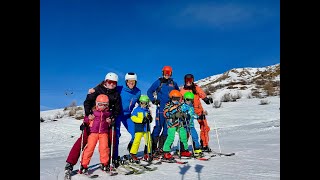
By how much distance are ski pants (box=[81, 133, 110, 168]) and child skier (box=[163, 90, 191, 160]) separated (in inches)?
68.4

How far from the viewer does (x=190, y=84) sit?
8.80 m

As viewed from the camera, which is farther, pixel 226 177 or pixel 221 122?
pixel 221 122

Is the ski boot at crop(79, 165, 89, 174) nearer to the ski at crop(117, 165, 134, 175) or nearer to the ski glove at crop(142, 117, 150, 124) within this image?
the ski at crop(117, 165, 134, 175)

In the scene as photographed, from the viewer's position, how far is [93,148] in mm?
6113

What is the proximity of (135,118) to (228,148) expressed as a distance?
3.32 m

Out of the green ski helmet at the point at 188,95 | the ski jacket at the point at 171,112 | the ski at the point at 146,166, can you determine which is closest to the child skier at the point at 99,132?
the ski at the point at 146,166

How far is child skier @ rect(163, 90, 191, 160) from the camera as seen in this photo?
24.9 ft

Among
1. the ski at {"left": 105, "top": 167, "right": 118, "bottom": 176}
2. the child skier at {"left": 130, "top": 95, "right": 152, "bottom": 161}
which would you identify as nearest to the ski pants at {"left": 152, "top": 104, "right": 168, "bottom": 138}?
the child skier at {"left": 130, "top": 95, "right": 152, "bottom": 161}
